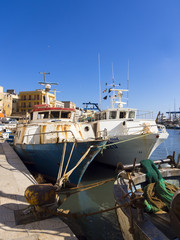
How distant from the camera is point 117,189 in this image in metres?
4.41

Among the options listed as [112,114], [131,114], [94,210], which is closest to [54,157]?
[94,210]

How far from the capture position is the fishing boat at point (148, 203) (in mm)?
2833

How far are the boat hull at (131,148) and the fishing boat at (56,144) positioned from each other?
12.2ft

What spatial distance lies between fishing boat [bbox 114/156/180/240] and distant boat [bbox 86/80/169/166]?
6669 mm

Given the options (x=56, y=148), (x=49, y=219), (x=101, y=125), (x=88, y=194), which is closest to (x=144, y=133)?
(x=101, y=125)

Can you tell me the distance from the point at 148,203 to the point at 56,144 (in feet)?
17.2

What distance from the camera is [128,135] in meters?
12.6

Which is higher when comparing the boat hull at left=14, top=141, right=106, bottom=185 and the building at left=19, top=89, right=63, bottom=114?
the building at left=19, top=89, right=63, bottom=114

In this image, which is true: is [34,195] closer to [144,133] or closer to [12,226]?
[12,226]

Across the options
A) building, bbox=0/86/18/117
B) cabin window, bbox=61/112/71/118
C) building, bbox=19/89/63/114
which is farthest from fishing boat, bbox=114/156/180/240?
building, bbox=0/86/18/117

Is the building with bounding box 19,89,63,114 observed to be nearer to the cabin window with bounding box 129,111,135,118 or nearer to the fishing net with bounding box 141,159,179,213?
the cabin window with bounding box 129,111,135,118

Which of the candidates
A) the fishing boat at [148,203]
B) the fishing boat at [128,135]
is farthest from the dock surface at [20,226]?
the fishing boat at [128,135]

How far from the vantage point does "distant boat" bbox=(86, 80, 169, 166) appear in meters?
12.9

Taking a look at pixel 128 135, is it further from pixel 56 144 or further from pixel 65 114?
pixel 56 144
